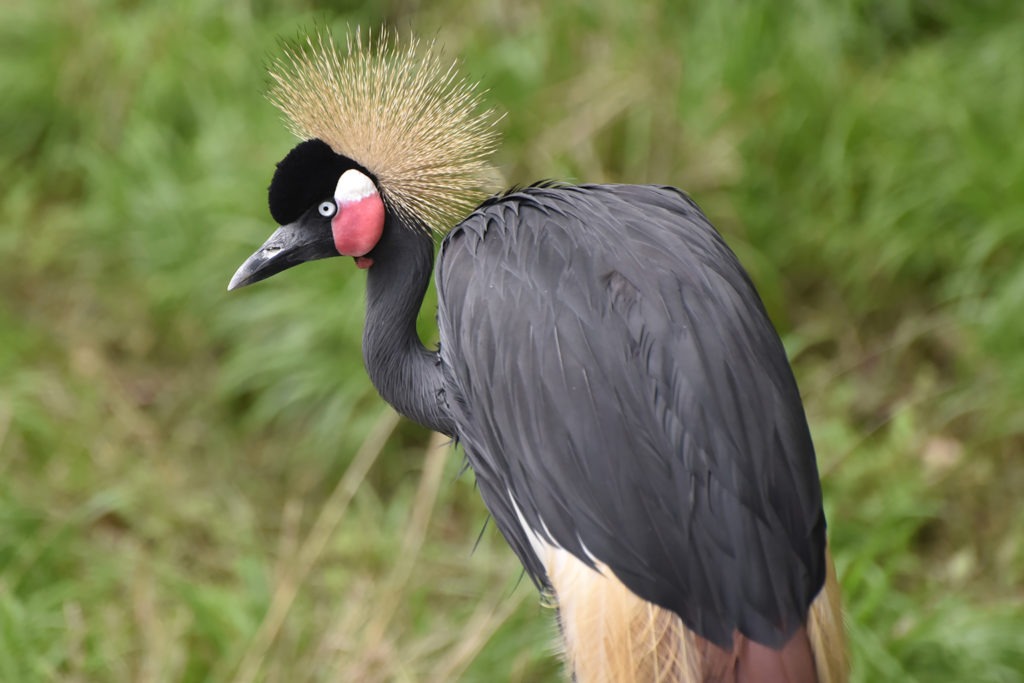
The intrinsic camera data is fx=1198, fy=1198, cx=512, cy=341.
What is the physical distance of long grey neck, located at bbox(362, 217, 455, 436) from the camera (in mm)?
1776

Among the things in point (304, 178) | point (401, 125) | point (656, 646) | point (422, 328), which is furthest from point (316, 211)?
point (422, 328)

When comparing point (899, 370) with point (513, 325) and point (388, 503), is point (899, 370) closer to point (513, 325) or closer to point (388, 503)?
point (388, 503)

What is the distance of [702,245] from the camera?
5.42 ft

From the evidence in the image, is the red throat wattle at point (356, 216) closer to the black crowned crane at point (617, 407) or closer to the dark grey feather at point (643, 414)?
the black crowned crane at point (617, 407)

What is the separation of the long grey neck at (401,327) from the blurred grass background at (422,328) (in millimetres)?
628

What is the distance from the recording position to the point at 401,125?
185 centimetres

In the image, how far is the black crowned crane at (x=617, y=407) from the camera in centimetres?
146

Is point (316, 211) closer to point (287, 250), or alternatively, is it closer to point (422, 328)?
point (287, 250)

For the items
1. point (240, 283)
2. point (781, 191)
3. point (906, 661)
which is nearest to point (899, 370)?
point (781, 191)

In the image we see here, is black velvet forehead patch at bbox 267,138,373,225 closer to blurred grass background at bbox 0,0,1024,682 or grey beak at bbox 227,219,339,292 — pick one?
grey beak at bbox 227,219,339,292

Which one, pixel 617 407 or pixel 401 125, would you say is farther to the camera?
pixel 401 125

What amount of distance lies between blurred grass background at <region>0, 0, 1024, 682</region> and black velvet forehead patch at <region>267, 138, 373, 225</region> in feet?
2.09

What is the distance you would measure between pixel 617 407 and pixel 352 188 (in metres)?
0.56

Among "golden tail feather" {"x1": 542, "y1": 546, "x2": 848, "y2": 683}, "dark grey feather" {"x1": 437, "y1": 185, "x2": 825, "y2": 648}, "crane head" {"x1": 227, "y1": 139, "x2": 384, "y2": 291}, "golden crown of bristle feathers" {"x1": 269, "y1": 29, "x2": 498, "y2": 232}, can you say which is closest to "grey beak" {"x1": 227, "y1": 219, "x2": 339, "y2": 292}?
"crane head" {"x1": 227, "y1": 139, "x2": 384, "y2": 291}
